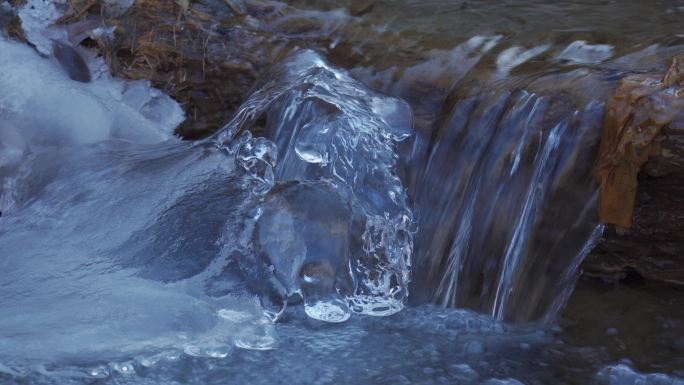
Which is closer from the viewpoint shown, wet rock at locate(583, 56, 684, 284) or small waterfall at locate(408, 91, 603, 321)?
wet rock at locate(583, 56, 684, 284)

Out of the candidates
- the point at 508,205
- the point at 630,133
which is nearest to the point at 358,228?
the point at 508,205

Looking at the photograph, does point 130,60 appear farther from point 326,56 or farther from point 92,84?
point 326,56

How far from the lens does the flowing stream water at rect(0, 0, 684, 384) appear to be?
226cm

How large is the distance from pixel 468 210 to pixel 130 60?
4.96ft

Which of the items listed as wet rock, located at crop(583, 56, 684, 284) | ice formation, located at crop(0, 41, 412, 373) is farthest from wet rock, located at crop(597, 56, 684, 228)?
ice formation, located at crop(0, 41, 412, 373)

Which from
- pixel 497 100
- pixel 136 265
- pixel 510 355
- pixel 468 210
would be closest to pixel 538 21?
pixel 497 100

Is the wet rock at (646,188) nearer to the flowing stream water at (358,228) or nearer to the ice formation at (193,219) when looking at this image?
the flowing stream water at (358,228)

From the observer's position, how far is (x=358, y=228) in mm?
2613

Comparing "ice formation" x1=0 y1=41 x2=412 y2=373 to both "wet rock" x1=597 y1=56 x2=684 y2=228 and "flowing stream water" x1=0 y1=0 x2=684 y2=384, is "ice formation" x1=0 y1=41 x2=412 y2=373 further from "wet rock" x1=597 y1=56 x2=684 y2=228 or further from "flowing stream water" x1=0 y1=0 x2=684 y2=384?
"wet rock" x1=597 y1=56 x2=684 y2=228

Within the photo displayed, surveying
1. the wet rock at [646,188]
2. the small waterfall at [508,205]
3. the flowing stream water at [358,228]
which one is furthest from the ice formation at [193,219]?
the wet rock at [646,188]

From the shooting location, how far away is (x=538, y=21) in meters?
3.22

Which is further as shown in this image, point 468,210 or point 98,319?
point 468,210

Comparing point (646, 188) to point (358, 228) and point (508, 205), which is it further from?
point (358, 228)

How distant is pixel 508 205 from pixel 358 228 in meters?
0.42
